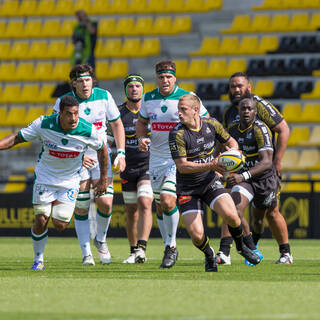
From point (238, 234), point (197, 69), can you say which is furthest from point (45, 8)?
point (238, 234)

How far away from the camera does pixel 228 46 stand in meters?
23.5

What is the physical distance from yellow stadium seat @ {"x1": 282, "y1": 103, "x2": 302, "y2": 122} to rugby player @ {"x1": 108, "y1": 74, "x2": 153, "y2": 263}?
1020cm

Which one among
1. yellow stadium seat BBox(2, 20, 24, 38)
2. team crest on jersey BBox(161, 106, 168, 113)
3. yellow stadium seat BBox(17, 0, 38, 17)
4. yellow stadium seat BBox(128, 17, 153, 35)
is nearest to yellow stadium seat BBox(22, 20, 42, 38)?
yellow stadium seat BBox(2, 20, 24, 38)

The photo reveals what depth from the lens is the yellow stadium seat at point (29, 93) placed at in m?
24.6

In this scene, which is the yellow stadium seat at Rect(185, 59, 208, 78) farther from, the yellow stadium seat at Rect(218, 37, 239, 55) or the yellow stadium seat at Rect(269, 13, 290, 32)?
the yellow stadium seat at Rect(269, 13, 290, 32)

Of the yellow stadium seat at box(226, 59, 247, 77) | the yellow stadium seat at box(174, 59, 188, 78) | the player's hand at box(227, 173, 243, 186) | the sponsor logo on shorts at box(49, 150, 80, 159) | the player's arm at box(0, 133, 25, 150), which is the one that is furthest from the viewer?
the yellow stadium seat at box(174, 59, 188, 78)

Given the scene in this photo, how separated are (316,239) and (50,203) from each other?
8.10 m

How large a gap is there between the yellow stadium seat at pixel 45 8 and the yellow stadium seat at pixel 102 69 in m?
2.73

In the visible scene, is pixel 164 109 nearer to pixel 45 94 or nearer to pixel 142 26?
pixel 45 94

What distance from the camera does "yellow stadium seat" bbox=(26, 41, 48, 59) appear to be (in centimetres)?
2555

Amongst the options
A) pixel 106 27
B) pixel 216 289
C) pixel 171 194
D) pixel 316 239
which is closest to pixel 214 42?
pixel 106 27

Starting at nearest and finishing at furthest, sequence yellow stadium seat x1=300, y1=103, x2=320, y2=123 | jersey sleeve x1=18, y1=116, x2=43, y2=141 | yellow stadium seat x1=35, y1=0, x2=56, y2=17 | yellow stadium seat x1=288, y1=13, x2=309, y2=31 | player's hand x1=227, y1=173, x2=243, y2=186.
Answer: jersey sleeve x1=18, y1=116, x2=43, y2=141 < player's hand x1=227, y1=173, x2=243, y2=186 < yellow stadium seat x1=300, y1=103, x2=320, y2=123 < yellow stadium seat x1=288, y1=13, x2=309, y2=31 < yellow stadium seat x1=35, y1=0, x2=56, y2=17

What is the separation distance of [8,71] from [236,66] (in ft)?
23.4

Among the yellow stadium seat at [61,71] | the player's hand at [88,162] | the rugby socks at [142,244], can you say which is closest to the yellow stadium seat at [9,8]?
the yellow stadium seat at [61,71]
